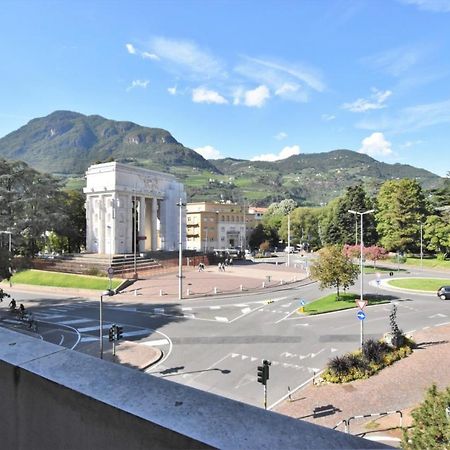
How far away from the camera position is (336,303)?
34156mm

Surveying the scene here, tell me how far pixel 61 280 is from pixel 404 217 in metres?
57.7

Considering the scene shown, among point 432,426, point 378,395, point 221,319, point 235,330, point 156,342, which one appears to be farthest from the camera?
point 221,319

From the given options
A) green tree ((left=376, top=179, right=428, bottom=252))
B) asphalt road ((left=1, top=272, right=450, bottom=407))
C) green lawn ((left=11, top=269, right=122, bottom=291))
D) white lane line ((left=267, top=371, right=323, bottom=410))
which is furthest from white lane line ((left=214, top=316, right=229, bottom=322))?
green tree ((left=376, top=179, right=428, bottom=252))

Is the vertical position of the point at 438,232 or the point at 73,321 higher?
the point at 438,232

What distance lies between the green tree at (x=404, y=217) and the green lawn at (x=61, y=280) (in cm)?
5055

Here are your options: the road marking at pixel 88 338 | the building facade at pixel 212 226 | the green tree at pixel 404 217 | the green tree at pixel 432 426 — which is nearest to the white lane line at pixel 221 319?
the road marking at pixel 88 338

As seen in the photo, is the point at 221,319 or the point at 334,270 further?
the point at 334,270

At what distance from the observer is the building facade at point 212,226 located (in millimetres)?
98188

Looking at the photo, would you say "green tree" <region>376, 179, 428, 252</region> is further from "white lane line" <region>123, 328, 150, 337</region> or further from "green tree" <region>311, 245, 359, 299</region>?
"white lane line" <region>123, 328, 150, 337</region>

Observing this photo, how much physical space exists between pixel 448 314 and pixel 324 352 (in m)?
14.3

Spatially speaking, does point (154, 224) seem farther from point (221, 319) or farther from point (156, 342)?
point (156, 342)

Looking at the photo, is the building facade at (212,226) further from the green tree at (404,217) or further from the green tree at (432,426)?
the green tree at (432,426)

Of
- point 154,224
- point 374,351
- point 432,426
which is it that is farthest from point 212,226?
point 432,426

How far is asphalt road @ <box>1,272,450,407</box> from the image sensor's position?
63.3ft
